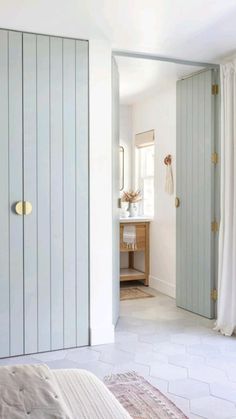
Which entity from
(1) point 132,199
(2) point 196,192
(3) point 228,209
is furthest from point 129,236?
(3) point 228,209

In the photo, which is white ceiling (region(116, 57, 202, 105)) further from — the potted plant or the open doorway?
the potted plant

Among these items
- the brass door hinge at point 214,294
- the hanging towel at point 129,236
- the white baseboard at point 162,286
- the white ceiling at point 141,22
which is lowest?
the white baseboard at point 162,286

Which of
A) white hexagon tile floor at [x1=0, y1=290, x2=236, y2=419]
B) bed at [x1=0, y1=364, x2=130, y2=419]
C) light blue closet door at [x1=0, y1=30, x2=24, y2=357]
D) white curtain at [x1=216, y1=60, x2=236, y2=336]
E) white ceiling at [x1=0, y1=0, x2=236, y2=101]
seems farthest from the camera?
white curtain at [x1=216, y1=60, x2=236, y2=336]

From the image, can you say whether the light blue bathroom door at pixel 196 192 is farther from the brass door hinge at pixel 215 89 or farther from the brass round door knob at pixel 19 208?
the brass round door knob at pixel 19 208

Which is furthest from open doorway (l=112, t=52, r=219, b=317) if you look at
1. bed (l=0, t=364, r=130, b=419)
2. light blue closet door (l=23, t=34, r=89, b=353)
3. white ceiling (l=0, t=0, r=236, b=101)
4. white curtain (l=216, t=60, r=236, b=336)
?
bed (l=0, t=364, r=130, b=419)

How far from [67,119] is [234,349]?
2209mm

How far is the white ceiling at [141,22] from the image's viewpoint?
2.81 metres


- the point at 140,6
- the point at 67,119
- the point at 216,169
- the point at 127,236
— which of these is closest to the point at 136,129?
the point at 127,236

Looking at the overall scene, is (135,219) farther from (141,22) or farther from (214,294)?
(141,22)

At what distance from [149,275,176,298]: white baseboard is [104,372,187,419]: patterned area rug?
2.22 m

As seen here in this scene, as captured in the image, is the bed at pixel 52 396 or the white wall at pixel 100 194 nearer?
the bed at pixel 52 396

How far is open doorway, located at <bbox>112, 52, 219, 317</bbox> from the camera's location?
14.2 feet

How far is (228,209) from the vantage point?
3.79 m

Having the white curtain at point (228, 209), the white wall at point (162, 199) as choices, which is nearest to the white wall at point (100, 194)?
the white curtain at point (228, 209)
